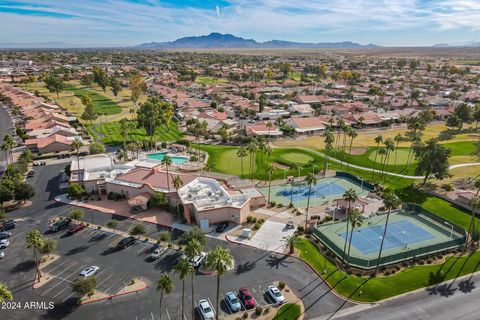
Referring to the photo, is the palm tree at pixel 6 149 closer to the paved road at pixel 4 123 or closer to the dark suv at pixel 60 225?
the paved road at pixel 4 123

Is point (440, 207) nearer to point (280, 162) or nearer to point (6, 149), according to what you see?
point (280, 162)

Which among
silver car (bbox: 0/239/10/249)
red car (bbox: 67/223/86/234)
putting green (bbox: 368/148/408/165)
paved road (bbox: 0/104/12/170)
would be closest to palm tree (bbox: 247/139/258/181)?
putting green (bbox: 368/148/408/165)

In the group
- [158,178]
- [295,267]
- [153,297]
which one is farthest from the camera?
[158,178]

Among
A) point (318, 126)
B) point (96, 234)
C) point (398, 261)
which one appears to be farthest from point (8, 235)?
point (318, 126)

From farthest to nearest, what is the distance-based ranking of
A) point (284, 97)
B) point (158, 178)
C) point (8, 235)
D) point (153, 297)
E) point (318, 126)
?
point (284, 97)
point (318, 126)
point (158, 178)
point (8, 235)
point (153, 297)

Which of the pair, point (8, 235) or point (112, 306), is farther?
point (8, 235)

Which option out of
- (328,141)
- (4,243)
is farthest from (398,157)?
(4,243)

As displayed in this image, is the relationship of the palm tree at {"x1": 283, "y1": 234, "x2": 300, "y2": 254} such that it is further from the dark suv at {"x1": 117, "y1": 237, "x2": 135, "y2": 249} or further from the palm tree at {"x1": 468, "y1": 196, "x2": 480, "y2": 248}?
the palm tree at {"x1": 468, "y1": 196, "x2": 480, "y2": 248}

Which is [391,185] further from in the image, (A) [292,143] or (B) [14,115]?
(B) [14,115]
